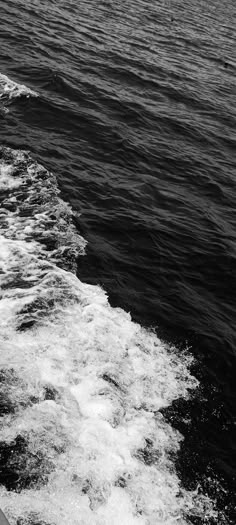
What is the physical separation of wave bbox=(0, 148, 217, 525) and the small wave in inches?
312

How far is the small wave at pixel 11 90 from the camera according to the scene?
16.6m

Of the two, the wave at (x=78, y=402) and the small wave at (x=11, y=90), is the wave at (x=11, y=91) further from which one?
the wave at (x=78, y=402)

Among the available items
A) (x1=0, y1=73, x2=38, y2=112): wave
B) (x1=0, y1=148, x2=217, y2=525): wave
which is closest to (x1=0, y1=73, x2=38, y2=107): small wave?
(x1=0, y1=73, x2=38, y2=112): wave

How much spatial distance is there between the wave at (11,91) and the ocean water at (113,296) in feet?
0.30

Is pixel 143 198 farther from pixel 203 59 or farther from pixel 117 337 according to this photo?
pixel 203 59

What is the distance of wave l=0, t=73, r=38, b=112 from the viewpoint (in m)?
16.6

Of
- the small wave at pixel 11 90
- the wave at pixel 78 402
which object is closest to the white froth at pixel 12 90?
the small wave at pixel 11 90

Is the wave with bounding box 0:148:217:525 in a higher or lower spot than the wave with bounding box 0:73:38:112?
lower

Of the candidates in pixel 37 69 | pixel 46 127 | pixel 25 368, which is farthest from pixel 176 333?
pixel 37 69

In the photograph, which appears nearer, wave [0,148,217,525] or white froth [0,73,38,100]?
wave [0,148,217,525]

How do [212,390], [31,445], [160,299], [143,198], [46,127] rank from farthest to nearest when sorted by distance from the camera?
[46,127]
[143,198]
[160,299]
[212,390]
[31,445]

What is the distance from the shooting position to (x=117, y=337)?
29.8 ft

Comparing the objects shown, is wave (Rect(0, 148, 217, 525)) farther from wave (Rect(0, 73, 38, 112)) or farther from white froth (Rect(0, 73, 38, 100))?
white froth (Rect(0, 73, 38, 100))

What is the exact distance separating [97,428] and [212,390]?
2.66m
